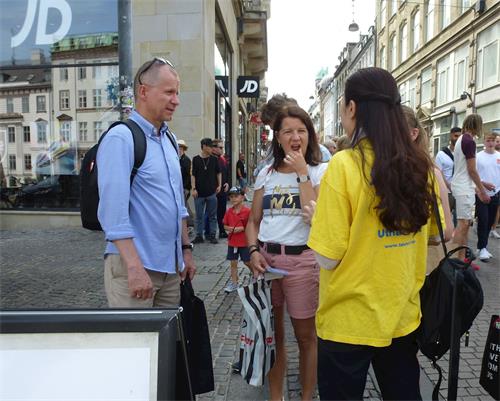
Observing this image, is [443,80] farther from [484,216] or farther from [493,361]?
[493,361]

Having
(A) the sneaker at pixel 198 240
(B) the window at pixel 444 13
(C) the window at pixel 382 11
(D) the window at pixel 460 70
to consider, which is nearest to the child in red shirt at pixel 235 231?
(A) the sneaker at pixel 198 240

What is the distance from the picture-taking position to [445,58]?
1102 inches

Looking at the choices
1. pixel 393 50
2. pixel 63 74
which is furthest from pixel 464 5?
pixel 63 74

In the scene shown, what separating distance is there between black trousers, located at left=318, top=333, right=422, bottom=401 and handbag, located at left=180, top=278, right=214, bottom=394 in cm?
80

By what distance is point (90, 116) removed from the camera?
10.3 m

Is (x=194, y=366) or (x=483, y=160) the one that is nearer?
(x=194, y=366)

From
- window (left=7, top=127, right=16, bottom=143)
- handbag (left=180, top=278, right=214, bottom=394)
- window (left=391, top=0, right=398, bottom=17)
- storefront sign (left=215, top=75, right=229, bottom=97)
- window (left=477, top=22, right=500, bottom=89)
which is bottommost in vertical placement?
handbag (left=180, top=278, right=214, bottom=394)

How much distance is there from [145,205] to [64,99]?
9.33 meters

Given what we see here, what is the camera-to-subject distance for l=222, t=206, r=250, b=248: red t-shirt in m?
5.24

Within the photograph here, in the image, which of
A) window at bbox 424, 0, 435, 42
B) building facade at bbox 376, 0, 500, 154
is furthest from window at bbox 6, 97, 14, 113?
window at bbox 424, 0, 435, 42

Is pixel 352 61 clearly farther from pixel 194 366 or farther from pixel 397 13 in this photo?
pixel 194 366

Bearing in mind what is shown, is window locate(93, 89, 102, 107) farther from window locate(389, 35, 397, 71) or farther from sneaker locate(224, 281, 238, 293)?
window locate(389, 35, 397, 71)

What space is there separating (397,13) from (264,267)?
1632 inches

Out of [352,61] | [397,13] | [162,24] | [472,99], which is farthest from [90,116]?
[352,61]
